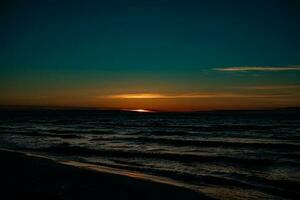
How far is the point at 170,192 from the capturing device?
27.4 ft

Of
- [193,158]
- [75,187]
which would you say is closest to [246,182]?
[75,187]

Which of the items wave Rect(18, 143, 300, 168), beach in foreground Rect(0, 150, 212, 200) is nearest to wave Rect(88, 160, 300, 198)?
beach in foreground Rect(0, 150, 212, 200)

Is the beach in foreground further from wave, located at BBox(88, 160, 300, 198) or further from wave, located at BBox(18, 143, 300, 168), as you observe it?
wave, located at BBox(18, 143, 300, 168)

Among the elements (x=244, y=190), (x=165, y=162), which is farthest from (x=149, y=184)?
(x=165, y=162)

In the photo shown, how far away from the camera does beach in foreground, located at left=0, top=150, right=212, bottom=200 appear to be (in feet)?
24.2

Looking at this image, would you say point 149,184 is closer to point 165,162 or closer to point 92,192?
point 92,192

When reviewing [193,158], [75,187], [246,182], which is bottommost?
[193,158]

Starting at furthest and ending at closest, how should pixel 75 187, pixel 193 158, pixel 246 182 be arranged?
pixel 193 158, pixel 246 182, pixel 75 187

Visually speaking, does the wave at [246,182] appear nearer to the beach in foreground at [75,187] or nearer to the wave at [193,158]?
the beach in foreground at [75,187]

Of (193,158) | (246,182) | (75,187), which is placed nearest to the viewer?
(75,187)

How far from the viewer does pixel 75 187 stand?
817cm

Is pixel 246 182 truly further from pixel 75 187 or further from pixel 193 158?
pixel 193 158

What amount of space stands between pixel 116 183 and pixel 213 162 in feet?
25.0

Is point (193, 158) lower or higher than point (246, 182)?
lower
